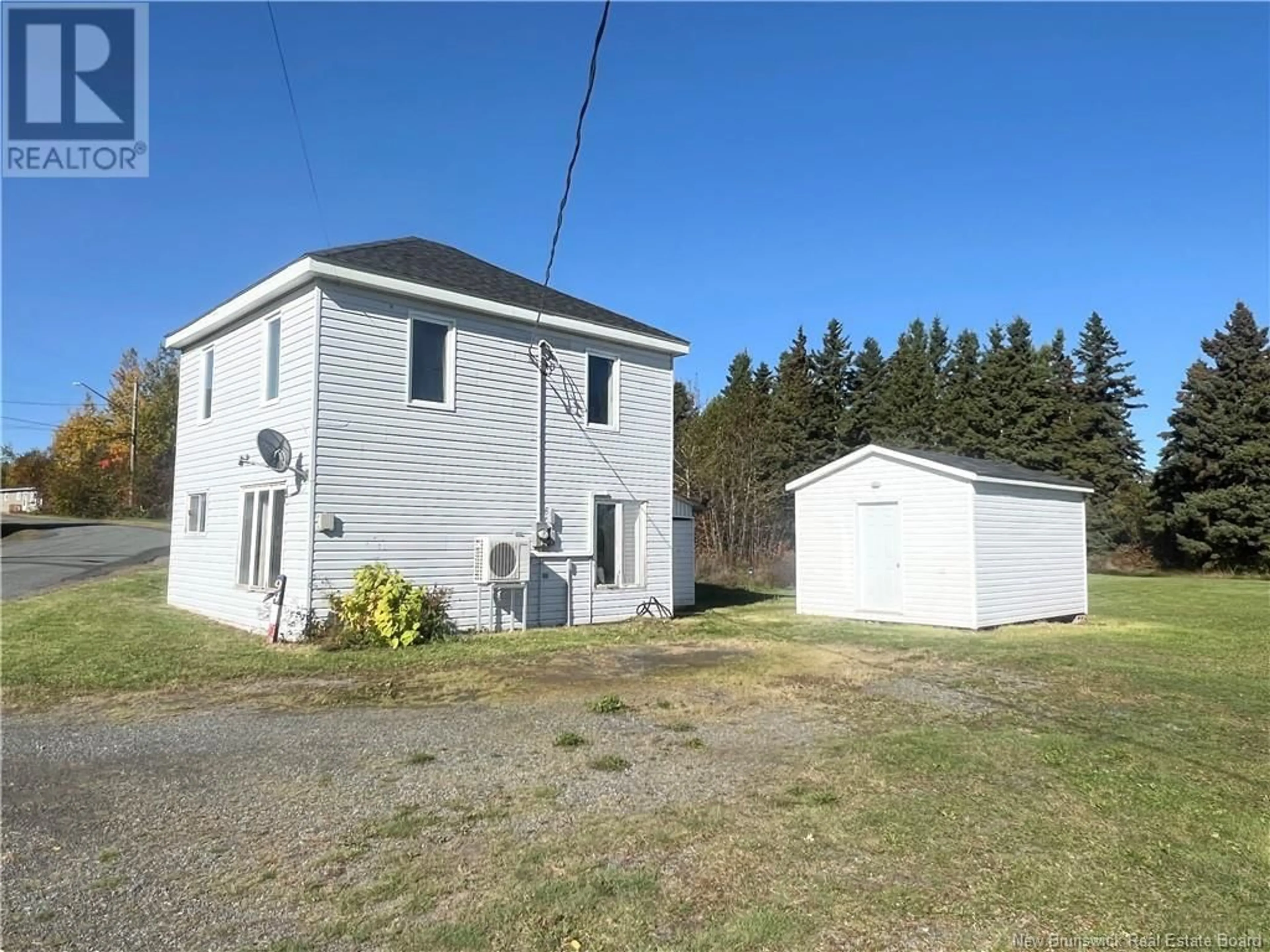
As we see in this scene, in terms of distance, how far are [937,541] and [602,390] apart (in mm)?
6235

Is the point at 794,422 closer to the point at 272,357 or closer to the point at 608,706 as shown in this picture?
the point at 272,357

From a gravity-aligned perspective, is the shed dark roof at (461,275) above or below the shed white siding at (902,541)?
above

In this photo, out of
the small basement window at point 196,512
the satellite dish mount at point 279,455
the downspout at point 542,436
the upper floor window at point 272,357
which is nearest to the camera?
the satellite dish mount at point 279,455

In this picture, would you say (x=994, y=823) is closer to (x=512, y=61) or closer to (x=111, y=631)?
(x=512, y=61)

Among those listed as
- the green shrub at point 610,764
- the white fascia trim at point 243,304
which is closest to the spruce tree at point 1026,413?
the white fascia trim at point 243,304

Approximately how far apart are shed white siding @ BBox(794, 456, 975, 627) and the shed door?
0.08 m

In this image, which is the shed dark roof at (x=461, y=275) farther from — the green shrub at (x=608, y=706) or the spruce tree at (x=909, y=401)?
the spruce tree at (x=909, y=401)

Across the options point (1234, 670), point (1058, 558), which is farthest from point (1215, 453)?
point (1234, 670)

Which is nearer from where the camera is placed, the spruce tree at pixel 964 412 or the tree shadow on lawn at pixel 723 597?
the tree shadow on lawn at pixel 723 597

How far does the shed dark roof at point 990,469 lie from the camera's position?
44.7 ft

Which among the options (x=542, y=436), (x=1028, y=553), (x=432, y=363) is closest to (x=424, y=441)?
(x=432, y=363)

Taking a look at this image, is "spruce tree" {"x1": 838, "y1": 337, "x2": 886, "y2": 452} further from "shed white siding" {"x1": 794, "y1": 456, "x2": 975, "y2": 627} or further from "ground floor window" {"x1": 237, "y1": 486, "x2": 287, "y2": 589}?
"ground floor window" {"x1": 237, "y1": 486, "x2": 287, "y2": 589}

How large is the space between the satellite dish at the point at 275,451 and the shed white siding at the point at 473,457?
565mm

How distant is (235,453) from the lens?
1273cm
